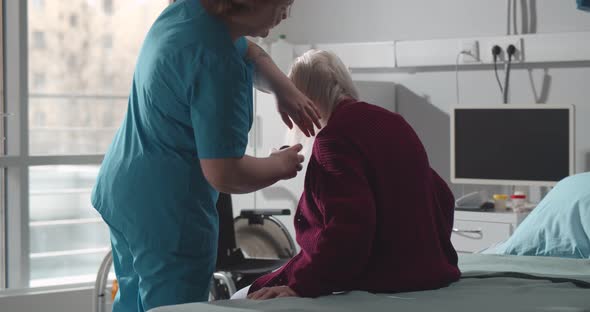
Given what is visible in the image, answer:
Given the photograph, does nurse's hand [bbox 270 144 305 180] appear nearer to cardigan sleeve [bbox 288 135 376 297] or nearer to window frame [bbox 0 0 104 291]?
cardigan sleeve [bbox 288 135 376 297]

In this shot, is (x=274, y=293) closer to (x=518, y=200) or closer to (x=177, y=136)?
(x=177, y=136)

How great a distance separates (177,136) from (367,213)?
408mm

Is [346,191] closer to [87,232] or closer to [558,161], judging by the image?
[558,161]

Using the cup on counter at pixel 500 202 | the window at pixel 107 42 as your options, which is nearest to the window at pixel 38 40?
the window at pixel 107 42

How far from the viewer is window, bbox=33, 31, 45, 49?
4.51 metres

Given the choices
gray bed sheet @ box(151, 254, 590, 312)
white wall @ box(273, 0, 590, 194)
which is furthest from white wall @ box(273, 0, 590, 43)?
gray bed sheet @ box(151, 254, 590, 312)

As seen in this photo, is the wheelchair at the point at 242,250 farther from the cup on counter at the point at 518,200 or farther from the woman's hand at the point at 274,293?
the woman's hand at the point at 274,293

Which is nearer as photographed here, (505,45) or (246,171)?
(246,171)

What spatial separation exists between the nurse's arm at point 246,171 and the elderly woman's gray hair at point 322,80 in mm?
305

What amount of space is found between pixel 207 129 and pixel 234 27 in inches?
8.3

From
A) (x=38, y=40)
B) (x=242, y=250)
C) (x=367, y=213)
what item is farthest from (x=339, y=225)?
(x=38, y=40)

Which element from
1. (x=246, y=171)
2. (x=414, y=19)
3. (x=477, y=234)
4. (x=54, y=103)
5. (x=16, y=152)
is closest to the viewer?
(x=246, y=171)

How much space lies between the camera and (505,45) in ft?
12.9

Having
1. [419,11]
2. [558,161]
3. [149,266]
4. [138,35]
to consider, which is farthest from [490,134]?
[149,266]
